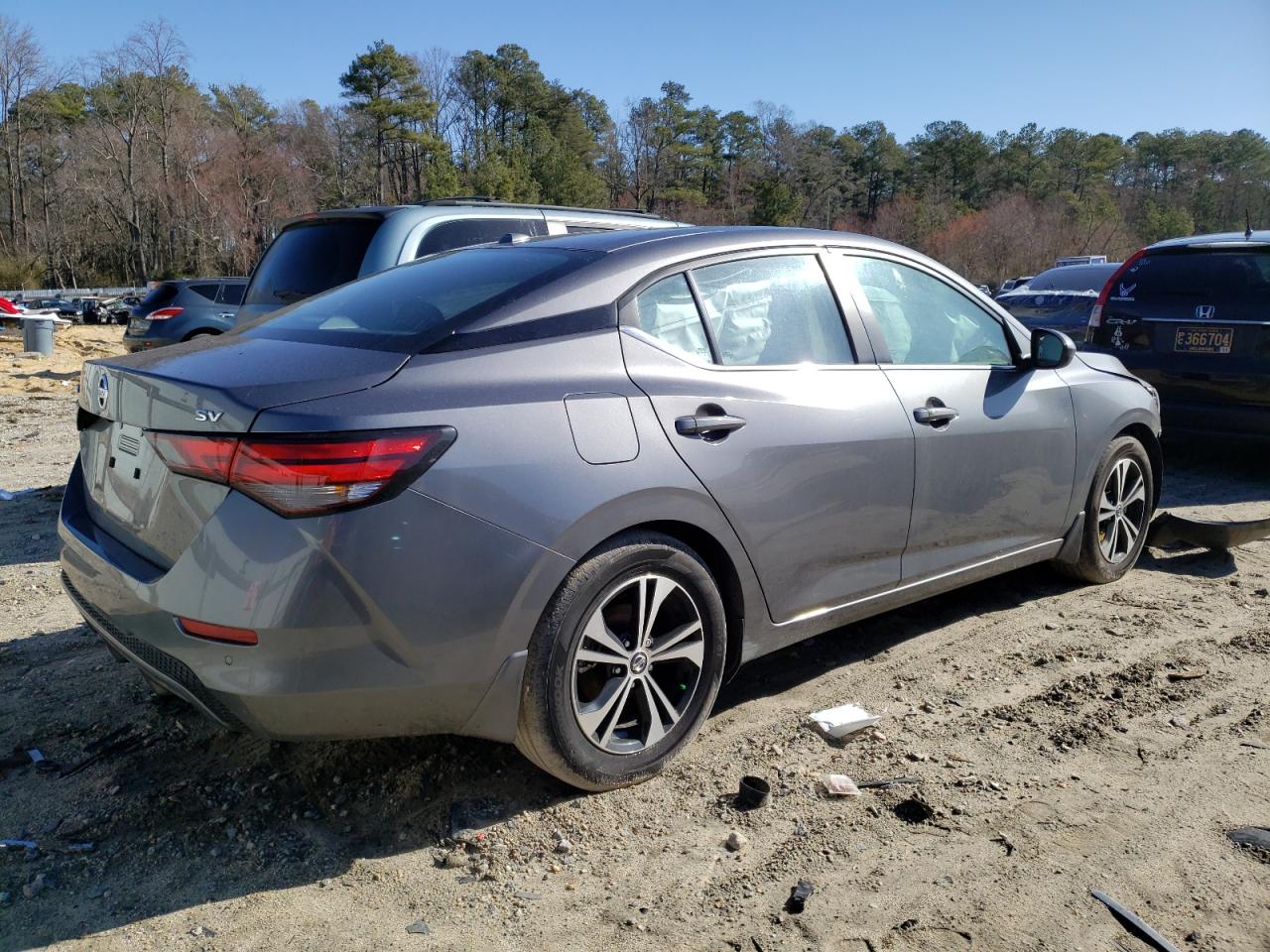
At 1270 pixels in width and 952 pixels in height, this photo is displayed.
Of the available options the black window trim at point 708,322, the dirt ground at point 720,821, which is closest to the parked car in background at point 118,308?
the dirt ground at point 720,821

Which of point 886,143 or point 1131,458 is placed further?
point 886,143

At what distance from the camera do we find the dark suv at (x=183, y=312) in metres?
15.1

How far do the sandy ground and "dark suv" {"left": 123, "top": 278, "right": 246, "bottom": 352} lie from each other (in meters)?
1.29

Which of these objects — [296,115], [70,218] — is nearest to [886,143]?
[296,115]

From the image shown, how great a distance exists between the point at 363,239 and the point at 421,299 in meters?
2.92

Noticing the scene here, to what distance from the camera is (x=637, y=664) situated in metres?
2.85

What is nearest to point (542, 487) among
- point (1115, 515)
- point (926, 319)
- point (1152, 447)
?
point (926, 319)

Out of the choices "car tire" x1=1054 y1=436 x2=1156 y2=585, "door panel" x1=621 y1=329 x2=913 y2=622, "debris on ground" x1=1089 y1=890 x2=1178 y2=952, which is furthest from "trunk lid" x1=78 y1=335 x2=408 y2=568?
"car tire" x1=1054 y1=436 x2=1156 y2=585

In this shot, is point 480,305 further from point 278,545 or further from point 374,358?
point 278,545

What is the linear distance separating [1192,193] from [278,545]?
10304 centimetres

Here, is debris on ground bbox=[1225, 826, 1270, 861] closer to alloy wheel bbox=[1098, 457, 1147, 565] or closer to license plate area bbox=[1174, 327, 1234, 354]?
alloy wheel bbox=[1098, 457, 1147, 565]

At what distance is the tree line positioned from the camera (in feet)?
214

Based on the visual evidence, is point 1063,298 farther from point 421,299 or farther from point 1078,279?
point 421,299

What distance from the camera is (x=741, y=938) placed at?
228 centimetres
